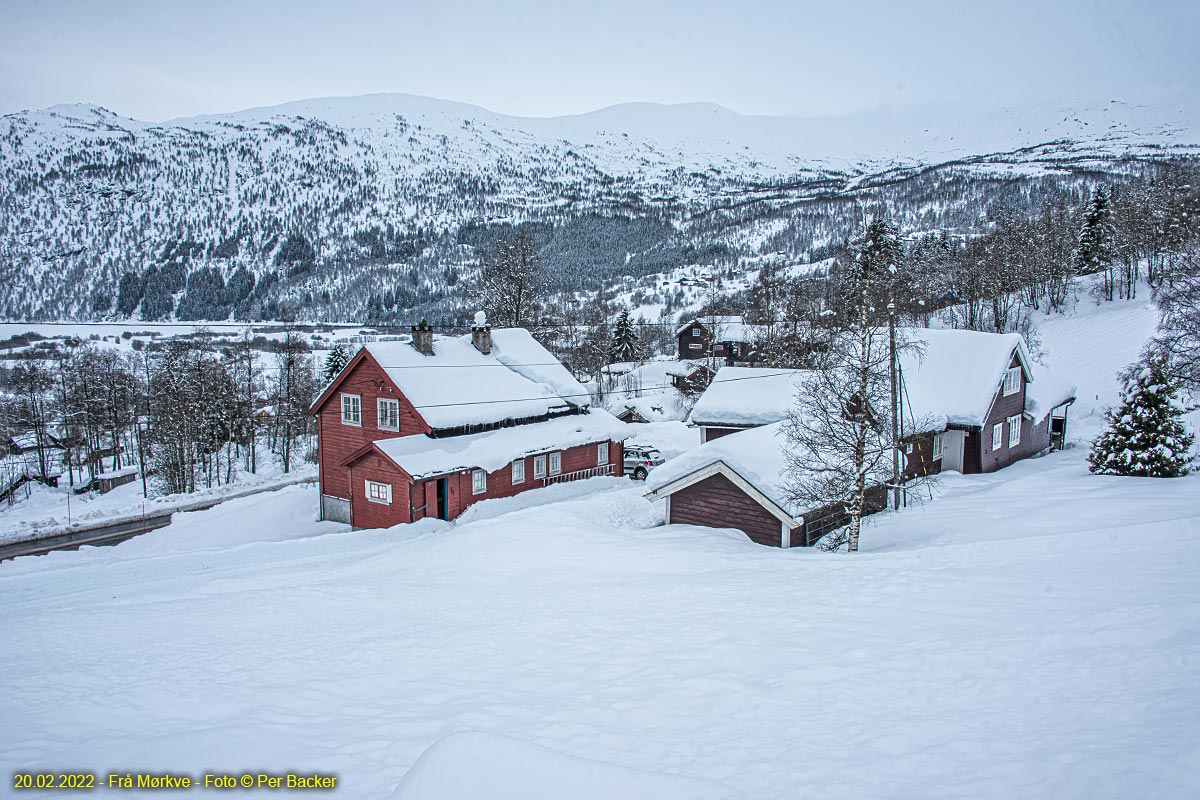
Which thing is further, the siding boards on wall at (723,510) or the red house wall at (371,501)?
the red house wall at (371,501)

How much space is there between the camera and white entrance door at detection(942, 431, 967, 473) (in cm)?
2655

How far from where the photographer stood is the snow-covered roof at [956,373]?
2562 cm

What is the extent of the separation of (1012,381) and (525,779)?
2994 cm

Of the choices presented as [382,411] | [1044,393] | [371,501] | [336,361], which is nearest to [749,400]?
[1044,393]

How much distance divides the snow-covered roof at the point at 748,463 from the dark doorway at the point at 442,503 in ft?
31.2

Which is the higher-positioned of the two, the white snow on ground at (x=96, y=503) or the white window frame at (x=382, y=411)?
the white window frame at (x=382, y=411)

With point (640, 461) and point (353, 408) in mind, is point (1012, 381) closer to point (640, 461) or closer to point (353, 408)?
point (640, 461)

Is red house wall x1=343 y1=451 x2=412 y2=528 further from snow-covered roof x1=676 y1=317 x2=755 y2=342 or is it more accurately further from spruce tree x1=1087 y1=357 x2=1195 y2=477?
snow-covered roof x1=676 y1=317 x2=755 y2=342

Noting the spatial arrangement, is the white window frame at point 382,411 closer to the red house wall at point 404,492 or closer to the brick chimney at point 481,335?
the red house wall at point 404,492

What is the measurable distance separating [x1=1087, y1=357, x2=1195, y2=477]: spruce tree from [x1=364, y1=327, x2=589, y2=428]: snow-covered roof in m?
22.2

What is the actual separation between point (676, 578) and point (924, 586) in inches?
197

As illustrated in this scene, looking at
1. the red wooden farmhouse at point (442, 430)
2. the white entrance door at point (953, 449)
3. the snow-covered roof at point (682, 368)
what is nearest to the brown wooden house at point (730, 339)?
the snow-covered roof at point (682, 368)

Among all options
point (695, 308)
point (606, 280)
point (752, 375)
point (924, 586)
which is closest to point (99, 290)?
point (606, 280)

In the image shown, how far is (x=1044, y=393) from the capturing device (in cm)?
3144
